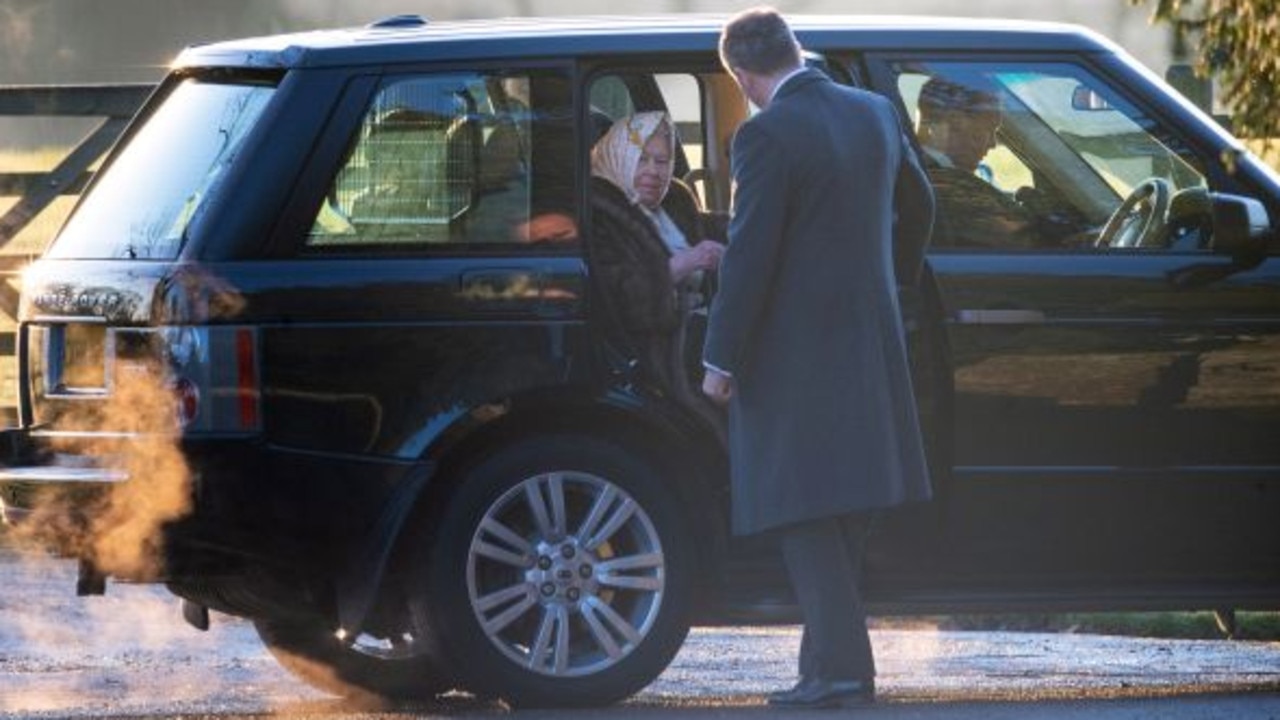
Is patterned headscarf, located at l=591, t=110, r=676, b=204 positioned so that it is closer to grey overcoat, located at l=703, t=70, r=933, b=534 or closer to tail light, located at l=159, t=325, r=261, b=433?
grey overcoat, located at l=703, t=70, r=933, b=534

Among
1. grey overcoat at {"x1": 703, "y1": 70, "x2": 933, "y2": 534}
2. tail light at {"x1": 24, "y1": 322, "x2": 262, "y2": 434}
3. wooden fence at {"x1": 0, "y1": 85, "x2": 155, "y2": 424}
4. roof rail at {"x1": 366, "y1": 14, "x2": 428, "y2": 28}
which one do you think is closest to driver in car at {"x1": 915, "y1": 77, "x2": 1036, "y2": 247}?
grey overcoat at {"x1": 703, "y1": 70, "x2": 933, "y2": 534}

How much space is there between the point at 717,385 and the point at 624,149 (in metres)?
0.99

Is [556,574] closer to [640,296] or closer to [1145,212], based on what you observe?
[640,296]

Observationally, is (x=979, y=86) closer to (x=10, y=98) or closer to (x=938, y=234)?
(x=938, y=234)

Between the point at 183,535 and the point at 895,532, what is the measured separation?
6.12 ft

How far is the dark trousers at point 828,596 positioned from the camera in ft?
28.3

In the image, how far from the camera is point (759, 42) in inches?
330

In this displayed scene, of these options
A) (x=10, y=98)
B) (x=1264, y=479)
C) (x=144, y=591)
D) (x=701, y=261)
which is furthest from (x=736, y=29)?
(x=10, y=98)

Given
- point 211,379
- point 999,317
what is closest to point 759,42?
point 999,317

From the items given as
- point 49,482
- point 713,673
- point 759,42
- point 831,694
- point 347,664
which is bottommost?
point 713,673

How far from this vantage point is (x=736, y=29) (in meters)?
8.41

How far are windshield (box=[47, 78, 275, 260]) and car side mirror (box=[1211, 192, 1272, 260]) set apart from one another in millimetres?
2500

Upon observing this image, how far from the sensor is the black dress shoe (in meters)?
8.69

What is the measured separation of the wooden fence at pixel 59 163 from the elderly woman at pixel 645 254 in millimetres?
6504
